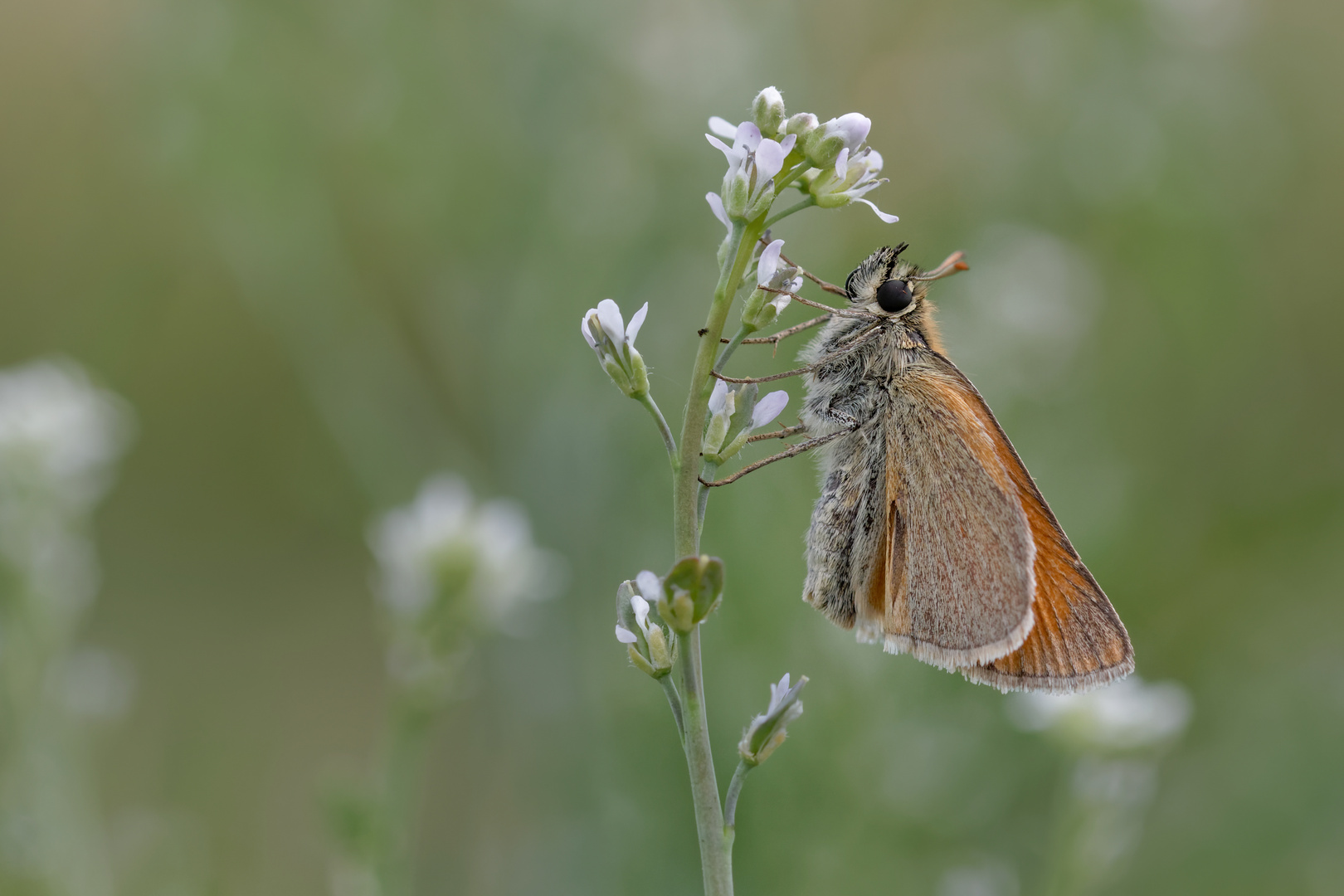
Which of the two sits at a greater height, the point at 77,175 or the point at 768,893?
the point at 77,175

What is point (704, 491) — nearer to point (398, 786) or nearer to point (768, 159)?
point (768, 159)

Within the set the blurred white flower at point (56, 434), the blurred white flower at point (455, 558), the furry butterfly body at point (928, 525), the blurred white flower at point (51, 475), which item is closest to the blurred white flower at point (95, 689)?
the blurred white flower at point (51, 475)

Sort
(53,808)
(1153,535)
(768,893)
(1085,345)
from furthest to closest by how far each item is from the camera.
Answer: (1085,345)
(1153,535)
(768,893)
(53,808)

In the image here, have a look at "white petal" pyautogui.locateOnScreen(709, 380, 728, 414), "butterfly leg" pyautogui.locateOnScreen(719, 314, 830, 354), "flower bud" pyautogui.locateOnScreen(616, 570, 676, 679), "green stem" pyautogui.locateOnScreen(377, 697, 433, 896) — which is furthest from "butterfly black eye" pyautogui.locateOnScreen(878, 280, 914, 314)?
"green stem" pyautogui.locateOnScreen(377, 697, 433, 896)

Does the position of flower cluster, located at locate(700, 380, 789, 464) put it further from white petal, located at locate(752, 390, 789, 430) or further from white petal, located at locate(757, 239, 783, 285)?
white petal, located at locate(757, 239, 783, 285)

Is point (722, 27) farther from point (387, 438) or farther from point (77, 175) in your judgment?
point (77, 175)

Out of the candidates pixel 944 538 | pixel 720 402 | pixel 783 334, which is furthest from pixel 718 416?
pixel 944 538

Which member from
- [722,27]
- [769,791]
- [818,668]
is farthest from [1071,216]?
[769,791]

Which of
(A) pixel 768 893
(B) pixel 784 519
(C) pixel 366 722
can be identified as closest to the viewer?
(A) pixel 768 893
